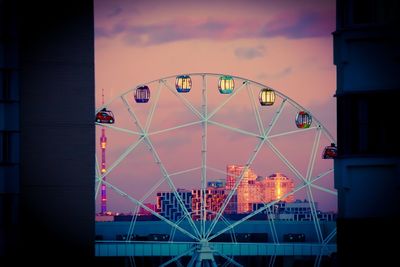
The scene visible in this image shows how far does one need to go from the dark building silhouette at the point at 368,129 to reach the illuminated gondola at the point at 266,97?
33469 mm

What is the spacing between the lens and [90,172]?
16.2 m

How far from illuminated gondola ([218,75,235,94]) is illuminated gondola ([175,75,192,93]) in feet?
4.68

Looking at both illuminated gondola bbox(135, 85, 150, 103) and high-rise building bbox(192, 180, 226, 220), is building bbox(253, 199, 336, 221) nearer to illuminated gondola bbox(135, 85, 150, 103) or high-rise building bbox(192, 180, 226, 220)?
high-rise building bbox(192, 180, 226, 220)

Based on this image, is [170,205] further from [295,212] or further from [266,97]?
[266,97]

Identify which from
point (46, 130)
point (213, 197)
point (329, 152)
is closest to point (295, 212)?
point (213, 197)

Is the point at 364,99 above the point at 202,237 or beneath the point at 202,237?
above

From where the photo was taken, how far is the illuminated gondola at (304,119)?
157 feet

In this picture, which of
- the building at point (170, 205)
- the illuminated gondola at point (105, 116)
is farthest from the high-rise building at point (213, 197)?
the illuminated gondola at point (105, 116)

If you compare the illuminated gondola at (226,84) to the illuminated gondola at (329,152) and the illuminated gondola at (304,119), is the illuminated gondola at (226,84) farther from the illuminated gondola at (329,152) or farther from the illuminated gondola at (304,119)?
the illuminated gondola at (329,152)

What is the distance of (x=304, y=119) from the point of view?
158 feet

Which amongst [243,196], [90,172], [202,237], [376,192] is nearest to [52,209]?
[90,172]

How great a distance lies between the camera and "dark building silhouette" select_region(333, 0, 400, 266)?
41.1 ft

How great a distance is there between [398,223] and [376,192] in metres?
0.49

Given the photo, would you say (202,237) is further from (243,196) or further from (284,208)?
(284,208)
